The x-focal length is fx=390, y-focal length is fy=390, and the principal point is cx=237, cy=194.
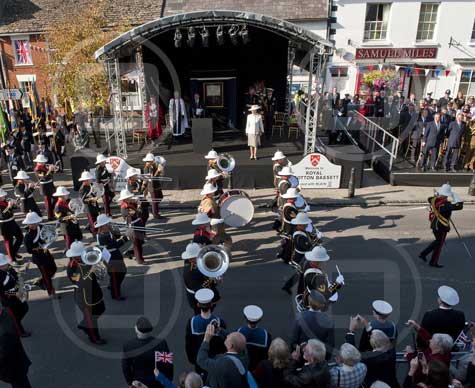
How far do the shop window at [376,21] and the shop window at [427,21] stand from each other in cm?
211

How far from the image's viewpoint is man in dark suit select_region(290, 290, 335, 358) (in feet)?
15.9

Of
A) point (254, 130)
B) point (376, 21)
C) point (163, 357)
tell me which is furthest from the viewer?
point (376, 21)

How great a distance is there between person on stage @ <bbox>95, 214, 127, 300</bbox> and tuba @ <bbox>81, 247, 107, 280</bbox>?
575mm

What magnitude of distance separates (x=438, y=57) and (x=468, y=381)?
85.8 feet

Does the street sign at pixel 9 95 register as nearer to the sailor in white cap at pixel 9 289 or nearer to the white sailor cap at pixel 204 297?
the sailor in white cap at pixel 9 289

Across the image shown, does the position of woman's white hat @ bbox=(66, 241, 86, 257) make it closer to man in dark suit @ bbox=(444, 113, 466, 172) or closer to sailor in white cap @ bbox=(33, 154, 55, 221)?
sailor in white cap @ bbox=(33, 154, 55, 221)

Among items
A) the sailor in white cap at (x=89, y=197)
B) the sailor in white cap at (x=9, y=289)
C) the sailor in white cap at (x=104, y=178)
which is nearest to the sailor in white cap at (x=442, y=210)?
the sailor in white cap at (x=89, y=197)

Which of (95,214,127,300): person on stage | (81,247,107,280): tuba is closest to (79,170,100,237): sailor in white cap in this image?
(95,214,127,300): person on stage

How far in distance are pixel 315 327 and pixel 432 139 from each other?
11.0 m

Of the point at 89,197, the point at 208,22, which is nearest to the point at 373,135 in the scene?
the point at 208,22

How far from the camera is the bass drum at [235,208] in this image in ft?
30.0

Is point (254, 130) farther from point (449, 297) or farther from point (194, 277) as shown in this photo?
point (449, 297)

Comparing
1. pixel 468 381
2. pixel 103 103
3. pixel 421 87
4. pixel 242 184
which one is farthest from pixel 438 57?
pixel 468 381

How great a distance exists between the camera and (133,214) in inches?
345
